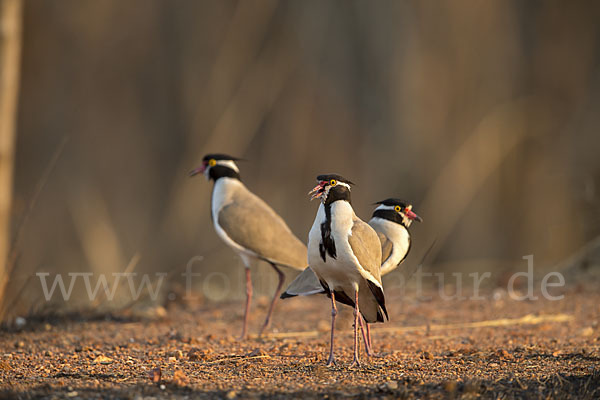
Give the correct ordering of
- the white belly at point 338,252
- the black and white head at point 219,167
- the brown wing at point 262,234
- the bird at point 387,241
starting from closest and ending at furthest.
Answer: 1. the white belly at point 338,252
2. the bird at point 387,241
3. the brown wing at point 262,234
4. the black and white head at point 219,167

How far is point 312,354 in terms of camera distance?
15.2 ft

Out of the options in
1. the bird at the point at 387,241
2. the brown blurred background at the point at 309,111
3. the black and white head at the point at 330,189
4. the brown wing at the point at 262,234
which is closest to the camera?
the black and white head at the point at 330,189

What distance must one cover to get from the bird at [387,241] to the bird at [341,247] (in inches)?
12.3

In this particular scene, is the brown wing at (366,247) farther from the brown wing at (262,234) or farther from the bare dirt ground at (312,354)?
the brown wing at (262,234)

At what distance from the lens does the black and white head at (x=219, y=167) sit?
6.30 m

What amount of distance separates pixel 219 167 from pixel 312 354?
219 cm

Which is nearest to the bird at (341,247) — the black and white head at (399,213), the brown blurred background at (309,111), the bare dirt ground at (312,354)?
the bare dirt ground at (312,354)

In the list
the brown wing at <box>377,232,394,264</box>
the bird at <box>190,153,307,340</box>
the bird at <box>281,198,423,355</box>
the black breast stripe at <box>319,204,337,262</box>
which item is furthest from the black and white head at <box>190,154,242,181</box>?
the black breast stripe at <box>319,204,337,262</box>

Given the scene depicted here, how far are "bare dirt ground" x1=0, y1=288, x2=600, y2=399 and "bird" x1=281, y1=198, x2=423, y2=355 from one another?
15.0 inches

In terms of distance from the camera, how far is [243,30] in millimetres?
13102

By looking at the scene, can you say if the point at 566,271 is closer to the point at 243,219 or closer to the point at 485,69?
the point at 243,219

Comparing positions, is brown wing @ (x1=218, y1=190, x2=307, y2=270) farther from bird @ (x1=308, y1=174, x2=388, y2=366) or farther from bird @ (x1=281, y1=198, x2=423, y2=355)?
bird @ (x1=308, y1=174, x2=388, y2=366)

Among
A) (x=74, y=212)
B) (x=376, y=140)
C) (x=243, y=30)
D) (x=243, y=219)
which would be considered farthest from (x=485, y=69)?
(x=243, y=219)

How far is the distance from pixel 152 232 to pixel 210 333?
7.27 meters
